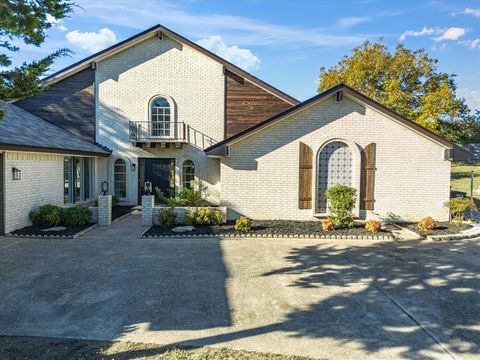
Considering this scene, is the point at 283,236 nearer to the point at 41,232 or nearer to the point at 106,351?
the point at 106,351

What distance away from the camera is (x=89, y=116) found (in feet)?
55.1

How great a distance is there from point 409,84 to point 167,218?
26.6 metres

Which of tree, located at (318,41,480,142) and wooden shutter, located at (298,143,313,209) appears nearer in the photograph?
wooden shutter, located at (298,143,313,209)

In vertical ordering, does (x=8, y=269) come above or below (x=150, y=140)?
below

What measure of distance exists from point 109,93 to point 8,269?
11612 mm

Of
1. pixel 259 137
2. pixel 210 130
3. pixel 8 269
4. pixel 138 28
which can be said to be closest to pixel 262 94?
pixel 210 130

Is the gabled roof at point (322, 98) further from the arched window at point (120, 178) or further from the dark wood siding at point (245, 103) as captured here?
the arched window at point (120, 178)

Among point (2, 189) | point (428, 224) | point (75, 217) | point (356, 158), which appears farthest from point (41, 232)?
point (428, 224)

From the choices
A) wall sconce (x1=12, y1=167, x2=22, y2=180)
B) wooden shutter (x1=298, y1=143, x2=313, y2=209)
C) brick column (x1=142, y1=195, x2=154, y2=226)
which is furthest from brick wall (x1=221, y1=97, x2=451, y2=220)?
wall sconce (x1=12, y1=167, x2=22, y2=180)

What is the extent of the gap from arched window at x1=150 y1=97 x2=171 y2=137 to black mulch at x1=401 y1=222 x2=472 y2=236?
11.6 meters

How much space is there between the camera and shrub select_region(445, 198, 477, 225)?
11641 mm

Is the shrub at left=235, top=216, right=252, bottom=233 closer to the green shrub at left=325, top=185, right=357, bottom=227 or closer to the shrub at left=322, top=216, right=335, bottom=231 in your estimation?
the shrub at left=322, top=216, right=335, bottom=231

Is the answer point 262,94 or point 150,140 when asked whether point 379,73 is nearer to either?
point 262,94

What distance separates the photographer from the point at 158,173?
1714 centimetres
